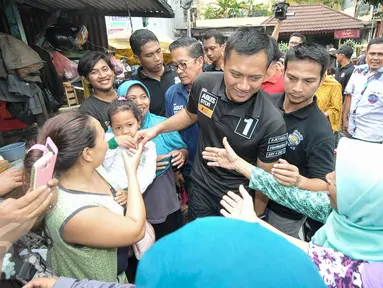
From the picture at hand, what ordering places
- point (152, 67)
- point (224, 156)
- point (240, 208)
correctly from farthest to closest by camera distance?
point (152, 67) → point (224, 156) → point (240, 208)

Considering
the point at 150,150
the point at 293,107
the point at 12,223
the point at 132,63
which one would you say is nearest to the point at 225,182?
the point at 150,150

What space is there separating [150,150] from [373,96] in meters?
3.40


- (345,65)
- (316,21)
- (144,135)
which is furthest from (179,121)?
(316,21)

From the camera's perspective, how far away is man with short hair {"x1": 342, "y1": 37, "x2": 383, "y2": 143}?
375cm

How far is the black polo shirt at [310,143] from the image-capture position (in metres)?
1.82

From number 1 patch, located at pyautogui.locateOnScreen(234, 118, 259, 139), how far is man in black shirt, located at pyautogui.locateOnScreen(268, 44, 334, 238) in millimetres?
319

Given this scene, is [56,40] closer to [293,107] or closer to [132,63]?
[132,63]

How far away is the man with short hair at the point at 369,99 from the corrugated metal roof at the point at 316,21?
45.2 feet

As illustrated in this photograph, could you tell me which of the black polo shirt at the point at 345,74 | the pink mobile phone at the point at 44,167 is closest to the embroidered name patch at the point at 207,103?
the pink mobile phone at the point at 44,167

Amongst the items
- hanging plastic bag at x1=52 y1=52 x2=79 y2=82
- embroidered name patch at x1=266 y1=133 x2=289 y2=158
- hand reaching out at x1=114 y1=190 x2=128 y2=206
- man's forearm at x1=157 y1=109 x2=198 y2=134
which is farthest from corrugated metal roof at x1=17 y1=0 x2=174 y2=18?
hand reaching out at x1=114 y1=190 x2=128 y2=206

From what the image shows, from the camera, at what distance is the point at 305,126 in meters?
1.90

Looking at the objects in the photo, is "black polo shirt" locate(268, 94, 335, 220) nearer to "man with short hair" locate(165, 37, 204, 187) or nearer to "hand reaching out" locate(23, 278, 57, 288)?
"man with short hair" locate(165, 37, 204, 187)

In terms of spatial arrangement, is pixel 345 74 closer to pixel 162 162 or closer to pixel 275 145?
pixel 275 145

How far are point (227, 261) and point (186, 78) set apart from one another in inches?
88.3
